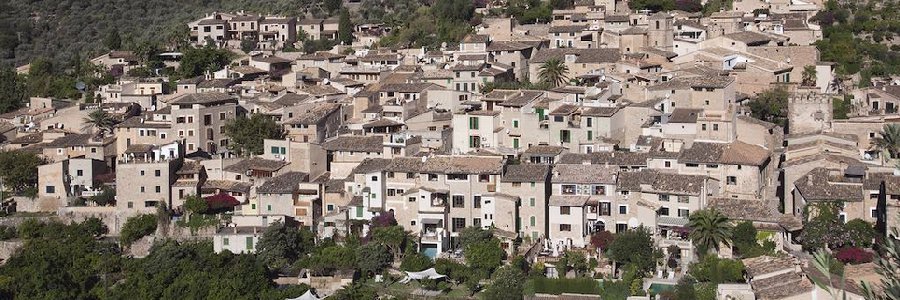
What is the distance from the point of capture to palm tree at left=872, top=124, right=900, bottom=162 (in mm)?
23569

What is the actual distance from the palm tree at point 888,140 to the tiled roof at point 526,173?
21.6 ft

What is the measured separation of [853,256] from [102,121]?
19114 millimetres

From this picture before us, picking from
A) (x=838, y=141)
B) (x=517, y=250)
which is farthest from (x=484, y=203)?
(x=838, y=141)

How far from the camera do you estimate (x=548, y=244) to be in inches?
1049

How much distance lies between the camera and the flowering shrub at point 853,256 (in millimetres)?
23344

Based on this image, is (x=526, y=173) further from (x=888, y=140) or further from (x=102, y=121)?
(x=102, y=121)

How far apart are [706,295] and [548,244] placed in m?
4.34

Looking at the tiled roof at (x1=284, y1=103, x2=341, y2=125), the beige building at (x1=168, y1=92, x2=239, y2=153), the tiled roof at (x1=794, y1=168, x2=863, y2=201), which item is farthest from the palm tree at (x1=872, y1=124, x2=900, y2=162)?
the beige building at (x1=168, y1=92, x2=239, y2=153)

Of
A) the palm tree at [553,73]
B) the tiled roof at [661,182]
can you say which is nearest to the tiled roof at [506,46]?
the palm tree at [553,73]

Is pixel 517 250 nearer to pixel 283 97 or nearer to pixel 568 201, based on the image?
pixel 568 201

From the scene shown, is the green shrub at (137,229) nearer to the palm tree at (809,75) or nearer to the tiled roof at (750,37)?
the tiled roof at (750,37)

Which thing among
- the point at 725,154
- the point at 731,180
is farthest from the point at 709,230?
the point at 725,154

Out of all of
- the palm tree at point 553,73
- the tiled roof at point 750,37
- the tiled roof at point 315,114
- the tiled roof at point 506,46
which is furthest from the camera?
the tiled roof at point 506,46

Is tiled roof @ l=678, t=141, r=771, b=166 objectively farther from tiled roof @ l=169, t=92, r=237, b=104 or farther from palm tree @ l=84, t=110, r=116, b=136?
palm tree @ l=84, t=110, r=116, b=136
